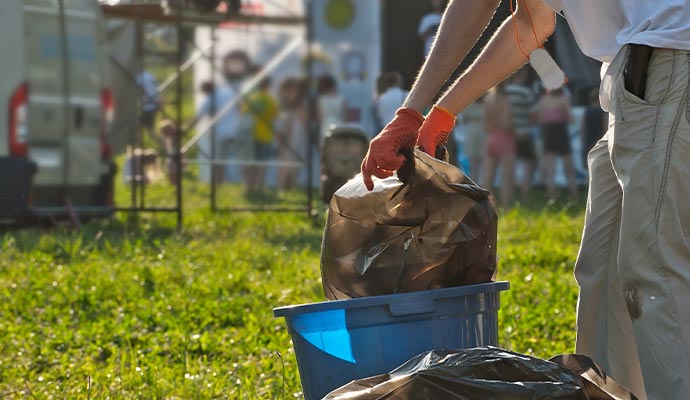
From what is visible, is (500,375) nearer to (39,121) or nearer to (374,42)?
(39,121)

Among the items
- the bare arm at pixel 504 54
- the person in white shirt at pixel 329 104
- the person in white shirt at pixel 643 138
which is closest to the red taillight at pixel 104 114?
the person in white shirt at pixel 329 104

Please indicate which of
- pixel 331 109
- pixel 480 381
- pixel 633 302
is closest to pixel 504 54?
pixel 633 302

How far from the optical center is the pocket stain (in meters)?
3.01

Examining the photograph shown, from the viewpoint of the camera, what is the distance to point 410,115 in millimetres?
3182

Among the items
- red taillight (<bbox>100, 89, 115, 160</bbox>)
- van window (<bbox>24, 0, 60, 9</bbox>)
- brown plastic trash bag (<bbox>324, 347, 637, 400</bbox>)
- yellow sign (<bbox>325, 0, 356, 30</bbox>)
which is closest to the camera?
brown plastic trash bag (<bbox>324, 347, 637, 400</bbox>)

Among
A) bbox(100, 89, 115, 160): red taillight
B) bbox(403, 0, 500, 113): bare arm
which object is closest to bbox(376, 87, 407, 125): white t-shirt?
bbox(100, 89, 115, 160): red taillight

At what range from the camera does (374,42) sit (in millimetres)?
16969

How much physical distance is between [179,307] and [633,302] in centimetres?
363

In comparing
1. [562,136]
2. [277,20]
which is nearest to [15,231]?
[277,20]

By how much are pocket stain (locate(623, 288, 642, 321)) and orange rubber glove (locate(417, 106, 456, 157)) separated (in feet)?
2.16

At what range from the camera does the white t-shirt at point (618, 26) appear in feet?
9.61

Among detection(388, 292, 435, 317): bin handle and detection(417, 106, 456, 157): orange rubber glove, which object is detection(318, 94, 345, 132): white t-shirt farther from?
detection(388, 292, 435, 317): bin handle

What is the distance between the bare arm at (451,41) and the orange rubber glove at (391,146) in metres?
0.06

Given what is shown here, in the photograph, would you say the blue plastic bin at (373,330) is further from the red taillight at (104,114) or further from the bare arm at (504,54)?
the red taillight at (104,114)
